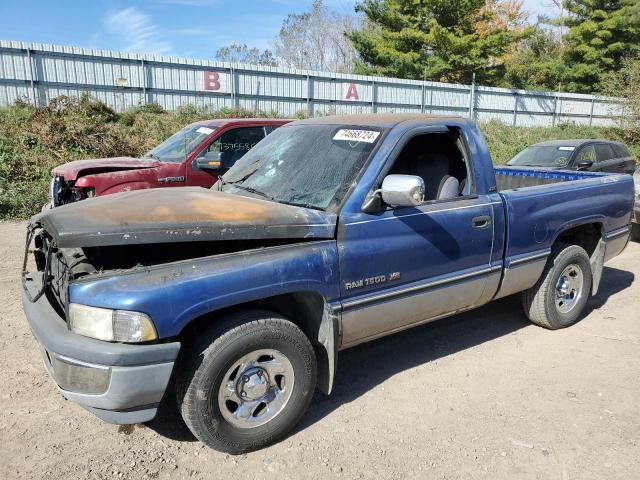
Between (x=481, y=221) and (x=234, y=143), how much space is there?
473 centimetres

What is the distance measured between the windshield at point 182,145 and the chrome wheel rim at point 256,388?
499 centimetres

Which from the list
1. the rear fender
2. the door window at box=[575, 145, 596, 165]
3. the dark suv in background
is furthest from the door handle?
the door window at box=[575, 145, 596, 165]

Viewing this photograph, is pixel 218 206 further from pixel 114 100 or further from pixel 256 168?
pixel 114 100

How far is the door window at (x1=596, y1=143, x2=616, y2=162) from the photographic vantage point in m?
10.4

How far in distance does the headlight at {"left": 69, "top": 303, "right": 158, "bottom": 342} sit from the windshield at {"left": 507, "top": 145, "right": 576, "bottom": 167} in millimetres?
8763

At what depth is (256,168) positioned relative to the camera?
4102mm

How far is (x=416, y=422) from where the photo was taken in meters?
3.41

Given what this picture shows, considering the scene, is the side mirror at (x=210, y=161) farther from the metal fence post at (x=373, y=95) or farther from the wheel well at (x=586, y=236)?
the metal fence post at (x=373, y=95)

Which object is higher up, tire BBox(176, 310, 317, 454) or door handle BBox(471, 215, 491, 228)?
door handle BBox(471, 215, 491, 228)

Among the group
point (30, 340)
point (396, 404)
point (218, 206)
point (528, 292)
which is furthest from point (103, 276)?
point (528, 292)

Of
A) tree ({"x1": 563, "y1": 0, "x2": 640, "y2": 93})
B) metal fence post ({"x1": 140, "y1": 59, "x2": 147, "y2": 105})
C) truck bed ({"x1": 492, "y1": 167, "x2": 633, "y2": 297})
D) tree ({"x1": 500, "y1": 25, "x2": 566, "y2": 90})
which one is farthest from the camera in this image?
tree ({"x1": 500, "y1": 25, "x2": 566, "y2": 90})

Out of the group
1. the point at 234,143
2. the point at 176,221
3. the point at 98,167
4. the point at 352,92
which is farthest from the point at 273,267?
the point at 352,92

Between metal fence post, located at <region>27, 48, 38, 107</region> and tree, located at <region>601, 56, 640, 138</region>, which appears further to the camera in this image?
tree, located at <region>601, 56, 640, 138</region>

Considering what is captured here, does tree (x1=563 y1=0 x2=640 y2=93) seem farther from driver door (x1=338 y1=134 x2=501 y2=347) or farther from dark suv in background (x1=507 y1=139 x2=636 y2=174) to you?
driver door (x1=338 y1=134 x2=501 y2=347)
